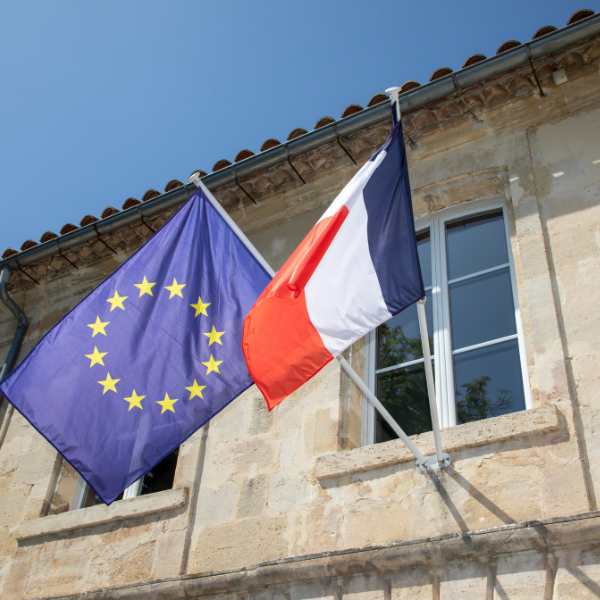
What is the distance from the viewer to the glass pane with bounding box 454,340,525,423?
3.87 metres

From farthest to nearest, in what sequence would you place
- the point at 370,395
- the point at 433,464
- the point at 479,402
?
the point at 479,402
the point at 433,464
the point at 370,395

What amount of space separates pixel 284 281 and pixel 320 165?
7.22 ft

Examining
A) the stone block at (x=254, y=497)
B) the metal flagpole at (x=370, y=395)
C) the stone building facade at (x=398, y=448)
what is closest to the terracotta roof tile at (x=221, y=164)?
the stone building facade at (x=398, y=448)

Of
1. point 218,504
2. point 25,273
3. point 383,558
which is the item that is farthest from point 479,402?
point 25,273

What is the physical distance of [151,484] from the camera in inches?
199

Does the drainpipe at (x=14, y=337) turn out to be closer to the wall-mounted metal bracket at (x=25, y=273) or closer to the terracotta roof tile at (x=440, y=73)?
the wall-mounted metal bracket at (x=25, y=273)

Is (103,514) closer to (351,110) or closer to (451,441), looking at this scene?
(451,441)

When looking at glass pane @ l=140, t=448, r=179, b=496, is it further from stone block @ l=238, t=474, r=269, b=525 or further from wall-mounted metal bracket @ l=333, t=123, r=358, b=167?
wall-mounted metal bracket @ l=333, t=123, r=358, b=167

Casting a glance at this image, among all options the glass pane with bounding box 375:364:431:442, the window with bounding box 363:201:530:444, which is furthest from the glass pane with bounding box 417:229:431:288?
the glass pane with bounding box 375:364:431:442

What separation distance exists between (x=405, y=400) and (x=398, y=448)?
50cm

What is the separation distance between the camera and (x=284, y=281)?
338cm

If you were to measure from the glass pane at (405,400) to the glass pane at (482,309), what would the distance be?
1.01 feet

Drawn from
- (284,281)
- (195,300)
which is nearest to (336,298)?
(284,281)

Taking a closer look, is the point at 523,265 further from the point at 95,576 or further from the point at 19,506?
the point at 19,506
